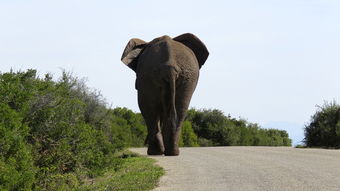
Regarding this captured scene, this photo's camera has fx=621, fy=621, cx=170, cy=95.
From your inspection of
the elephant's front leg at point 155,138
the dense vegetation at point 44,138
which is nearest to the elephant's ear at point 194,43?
the elephant's front leg at point 155,138

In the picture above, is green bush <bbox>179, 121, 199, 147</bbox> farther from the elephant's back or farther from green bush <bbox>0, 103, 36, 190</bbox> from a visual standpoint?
green bush <bbox>0, 103, 36, 190</bbox>

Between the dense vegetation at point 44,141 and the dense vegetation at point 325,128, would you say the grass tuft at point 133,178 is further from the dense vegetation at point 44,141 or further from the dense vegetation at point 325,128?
the dense vegetation at point 325,128

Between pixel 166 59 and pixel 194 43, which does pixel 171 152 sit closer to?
pixel 166 59

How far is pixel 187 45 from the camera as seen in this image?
20.0 meters

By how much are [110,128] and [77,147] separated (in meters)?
12.3

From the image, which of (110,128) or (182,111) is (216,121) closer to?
(110,128)

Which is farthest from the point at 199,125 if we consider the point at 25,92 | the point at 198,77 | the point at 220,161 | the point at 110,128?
the point at 25,92

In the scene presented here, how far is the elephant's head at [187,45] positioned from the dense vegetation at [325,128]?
10309 millimetres

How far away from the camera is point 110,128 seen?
26.6m

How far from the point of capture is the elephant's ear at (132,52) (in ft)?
63.0

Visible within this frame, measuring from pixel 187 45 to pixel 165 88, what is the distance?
10.4ft

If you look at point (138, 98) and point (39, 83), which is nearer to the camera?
point (39, 83)

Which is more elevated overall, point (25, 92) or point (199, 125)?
point (199, 125)

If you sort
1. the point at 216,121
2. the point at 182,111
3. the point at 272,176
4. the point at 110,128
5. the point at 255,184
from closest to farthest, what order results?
the point at 255,184
the point at 272,176
the point at 182,111
the point at 110,128
the point at 216,121
